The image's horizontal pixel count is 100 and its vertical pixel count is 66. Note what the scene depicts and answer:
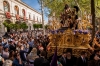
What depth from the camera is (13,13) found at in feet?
182

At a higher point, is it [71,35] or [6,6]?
[6,6]

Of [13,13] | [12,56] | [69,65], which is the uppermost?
[13,13]

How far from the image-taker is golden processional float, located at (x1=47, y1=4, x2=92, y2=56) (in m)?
10.0

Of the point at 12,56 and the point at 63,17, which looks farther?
the point at 63,17

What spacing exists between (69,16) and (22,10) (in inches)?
2260

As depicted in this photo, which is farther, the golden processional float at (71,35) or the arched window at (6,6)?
the arched window at (6,6)

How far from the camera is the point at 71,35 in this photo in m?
10.2

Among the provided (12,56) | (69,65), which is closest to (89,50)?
(69,65)

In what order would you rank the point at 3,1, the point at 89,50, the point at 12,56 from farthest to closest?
the point at 3,1
the point at 89,50
the point at 12,56

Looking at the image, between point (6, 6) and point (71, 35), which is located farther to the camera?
point (6, 6)

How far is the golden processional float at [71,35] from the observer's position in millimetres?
10000

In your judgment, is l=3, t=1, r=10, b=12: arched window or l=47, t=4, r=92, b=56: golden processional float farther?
l=3, t=1, r=10, b=12: arched window

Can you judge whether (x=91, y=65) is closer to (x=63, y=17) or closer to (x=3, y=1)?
(x=63, y=17)

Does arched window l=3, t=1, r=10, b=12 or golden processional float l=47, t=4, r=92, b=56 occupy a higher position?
arched window l=3, t=1, r=10, b=12
